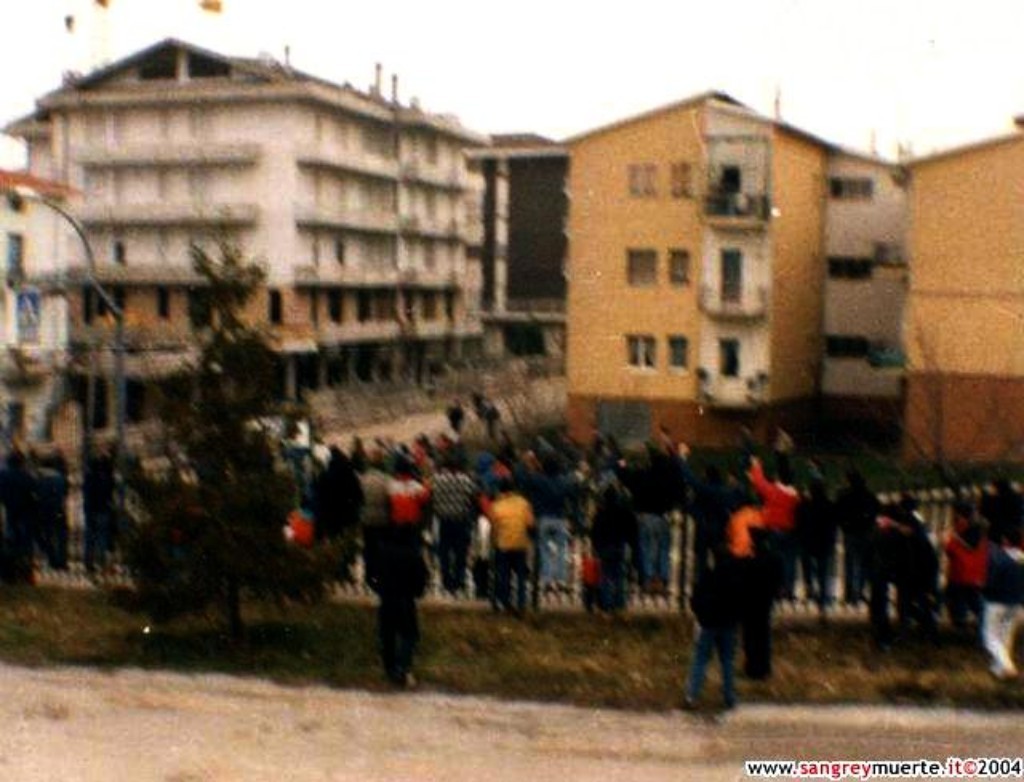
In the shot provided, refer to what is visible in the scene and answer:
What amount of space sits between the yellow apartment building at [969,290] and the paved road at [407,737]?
76.1 ft

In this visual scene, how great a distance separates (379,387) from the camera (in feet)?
151

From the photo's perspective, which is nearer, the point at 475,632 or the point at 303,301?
the point at 475,632

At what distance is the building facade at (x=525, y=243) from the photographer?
5397cm

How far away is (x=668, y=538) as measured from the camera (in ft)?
40.5

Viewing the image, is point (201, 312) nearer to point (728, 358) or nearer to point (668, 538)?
point (668, 538)

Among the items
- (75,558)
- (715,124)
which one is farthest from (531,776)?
(715,124)

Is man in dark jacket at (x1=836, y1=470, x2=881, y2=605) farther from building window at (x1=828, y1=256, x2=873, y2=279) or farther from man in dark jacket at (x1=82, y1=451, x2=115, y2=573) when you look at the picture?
building window at (x1=828, y1=256, x2=873, y2=279)

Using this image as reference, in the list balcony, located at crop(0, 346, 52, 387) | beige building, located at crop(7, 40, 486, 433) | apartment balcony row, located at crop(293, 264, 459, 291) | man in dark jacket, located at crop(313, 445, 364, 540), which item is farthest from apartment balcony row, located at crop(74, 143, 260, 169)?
man in dark jacket, located at crop(313, 445, 364, 540)

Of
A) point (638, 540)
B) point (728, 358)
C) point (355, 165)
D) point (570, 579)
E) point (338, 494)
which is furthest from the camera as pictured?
point (355, 165)

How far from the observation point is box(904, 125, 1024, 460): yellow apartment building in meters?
31.0

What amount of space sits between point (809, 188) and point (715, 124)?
5.19 m

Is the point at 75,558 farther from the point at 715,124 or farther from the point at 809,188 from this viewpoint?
the point at 809,188

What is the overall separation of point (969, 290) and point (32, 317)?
1045 inches

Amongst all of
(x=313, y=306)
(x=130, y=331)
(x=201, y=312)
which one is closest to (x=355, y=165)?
(x=313, y=306)
